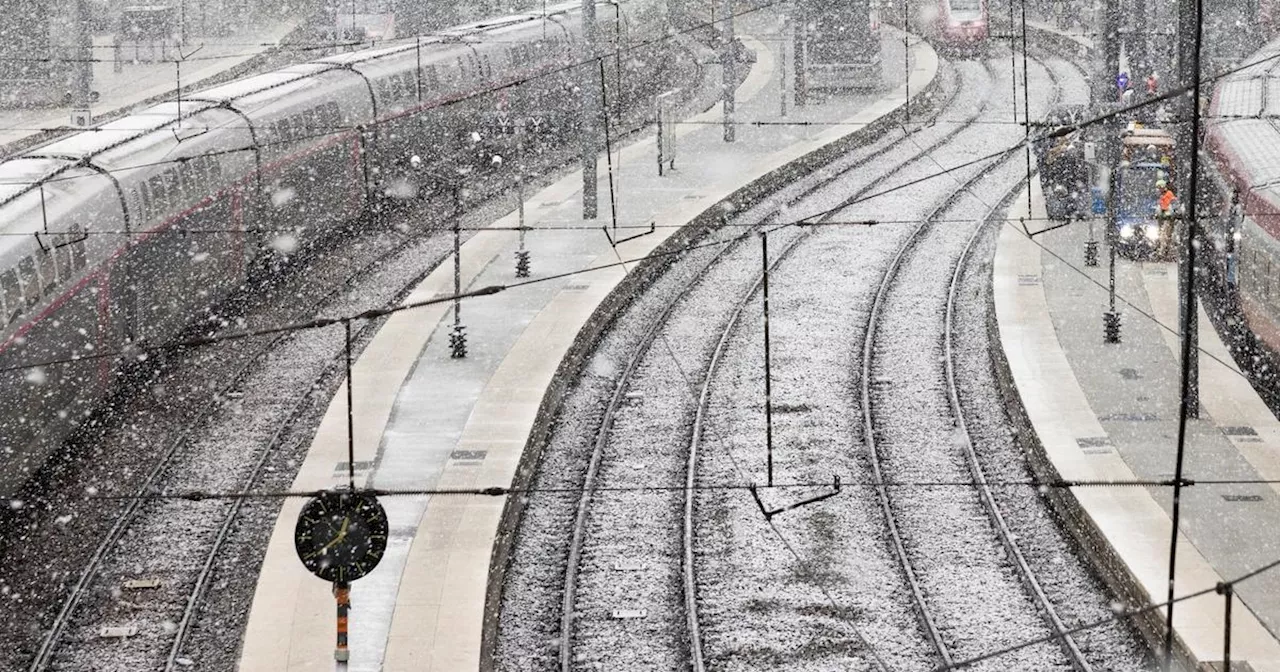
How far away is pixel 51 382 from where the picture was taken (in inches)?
839

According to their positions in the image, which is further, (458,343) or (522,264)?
(522,264)

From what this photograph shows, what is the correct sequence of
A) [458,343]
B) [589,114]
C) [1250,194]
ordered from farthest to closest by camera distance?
1. [589,114]
2. [458,343]
3. [1250,194]

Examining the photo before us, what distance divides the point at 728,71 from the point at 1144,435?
22.2 metres

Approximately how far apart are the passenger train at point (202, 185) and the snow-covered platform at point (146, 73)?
797cm

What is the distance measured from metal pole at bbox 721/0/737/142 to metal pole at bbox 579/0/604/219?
825cm

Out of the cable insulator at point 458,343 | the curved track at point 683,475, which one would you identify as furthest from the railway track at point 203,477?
the curved track at point 683,475

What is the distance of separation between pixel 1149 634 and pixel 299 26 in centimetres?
5448

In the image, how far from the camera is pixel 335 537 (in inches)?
597

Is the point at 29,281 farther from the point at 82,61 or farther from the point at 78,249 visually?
the point at 82,61

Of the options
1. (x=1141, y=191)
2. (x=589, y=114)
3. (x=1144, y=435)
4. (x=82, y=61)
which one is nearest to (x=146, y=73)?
(x=82, y=61)

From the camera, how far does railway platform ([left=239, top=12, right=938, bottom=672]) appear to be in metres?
17.8

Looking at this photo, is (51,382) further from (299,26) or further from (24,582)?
(299,26)

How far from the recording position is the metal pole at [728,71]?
141 ft

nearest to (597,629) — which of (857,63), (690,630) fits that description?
→ (690,630)
